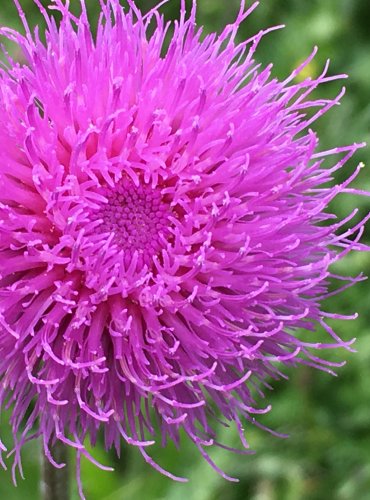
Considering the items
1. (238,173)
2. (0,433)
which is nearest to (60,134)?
(238,173)

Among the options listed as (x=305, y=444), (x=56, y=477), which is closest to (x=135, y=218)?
(x=56, y=477)

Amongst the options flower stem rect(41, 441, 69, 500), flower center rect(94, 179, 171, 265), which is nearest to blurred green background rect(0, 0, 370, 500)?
flower stem rect(41, 441, 69, 500)

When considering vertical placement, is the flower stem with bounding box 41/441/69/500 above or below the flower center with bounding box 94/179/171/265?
below

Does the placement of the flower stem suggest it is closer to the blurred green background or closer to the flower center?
the flower center

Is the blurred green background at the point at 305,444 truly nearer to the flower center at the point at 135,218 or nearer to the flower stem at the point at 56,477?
the flower stem at the point at 56,477

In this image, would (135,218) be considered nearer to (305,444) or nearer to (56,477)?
(56,477)

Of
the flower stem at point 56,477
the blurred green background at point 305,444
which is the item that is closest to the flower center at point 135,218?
the flower stem at point 56,477

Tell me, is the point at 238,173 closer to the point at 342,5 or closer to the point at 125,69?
the point at 125,69
